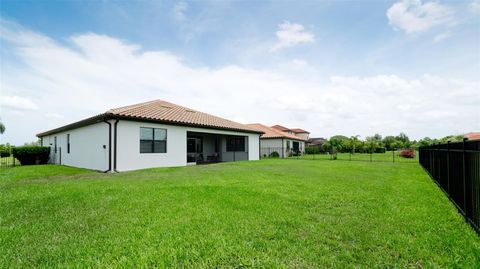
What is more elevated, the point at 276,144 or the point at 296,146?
the point at 276,144


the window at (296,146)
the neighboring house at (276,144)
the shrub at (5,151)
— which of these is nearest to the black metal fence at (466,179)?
the neighboring house at (276,144)

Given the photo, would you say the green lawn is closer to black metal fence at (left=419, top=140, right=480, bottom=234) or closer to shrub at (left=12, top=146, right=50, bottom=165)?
black metal fence at (left=419, top=140, right=480, bottom=234)

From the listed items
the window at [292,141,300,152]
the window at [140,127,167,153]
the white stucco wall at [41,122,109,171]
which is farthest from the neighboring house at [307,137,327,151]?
the white stucco wall at [41,122,109,171]

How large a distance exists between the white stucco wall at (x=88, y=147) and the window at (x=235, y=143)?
35.9 feet

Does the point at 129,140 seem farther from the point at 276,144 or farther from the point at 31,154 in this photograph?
the point at 276,144

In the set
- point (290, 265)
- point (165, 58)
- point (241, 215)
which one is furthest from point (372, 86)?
point (290, 265)

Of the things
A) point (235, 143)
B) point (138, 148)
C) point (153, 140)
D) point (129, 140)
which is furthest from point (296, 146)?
point (129, 140)

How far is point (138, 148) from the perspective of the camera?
1193 cm

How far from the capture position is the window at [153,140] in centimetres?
1224

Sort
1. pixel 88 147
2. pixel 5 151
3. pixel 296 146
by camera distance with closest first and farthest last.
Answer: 1. pixel 88 147
2. pixel 5 151
3. pixel 296 146

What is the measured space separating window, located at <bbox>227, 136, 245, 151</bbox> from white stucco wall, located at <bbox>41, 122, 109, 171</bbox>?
35.9 feet

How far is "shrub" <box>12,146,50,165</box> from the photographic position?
16406 mm

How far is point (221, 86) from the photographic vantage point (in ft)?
58.4

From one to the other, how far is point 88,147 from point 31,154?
790 cm
